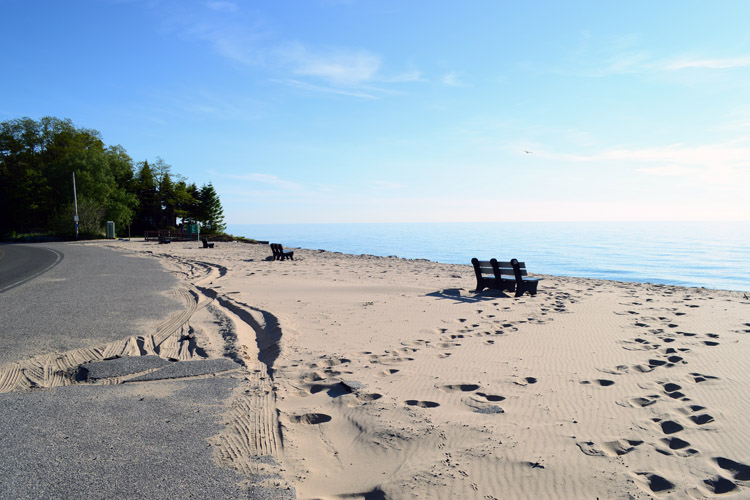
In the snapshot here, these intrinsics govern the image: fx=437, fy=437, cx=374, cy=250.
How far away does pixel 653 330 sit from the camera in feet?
22.6

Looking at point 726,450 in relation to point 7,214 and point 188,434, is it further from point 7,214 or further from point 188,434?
point 7,214

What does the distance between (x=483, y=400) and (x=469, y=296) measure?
6.75m

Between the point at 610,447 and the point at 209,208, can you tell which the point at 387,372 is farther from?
the point at 209,208

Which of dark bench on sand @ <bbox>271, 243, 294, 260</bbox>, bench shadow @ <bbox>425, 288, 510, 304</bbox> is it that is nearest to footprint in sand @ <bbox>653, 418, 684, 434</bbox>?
bench shadow @ <bbox>425, 288, 510, 304</bbox>

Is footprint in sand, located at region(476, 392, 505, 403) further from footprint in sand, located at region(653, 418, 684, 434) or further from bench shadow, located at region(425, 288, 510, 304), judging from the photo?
bench shadow, located at region(425, 288, 510, 304)

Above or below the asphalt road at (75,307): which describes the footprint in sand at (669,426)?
below

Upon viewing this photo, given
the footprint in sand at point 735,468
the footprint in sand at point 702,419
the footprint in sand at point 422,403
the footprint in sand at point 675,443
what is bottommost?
the footprint in sand at point 422,403

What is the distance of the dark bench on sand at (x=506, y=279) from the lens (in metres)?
10.7

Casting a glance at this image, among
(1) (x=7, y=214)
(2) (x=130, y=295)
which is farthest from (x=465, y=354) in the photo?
(1) (x=7, y=214)

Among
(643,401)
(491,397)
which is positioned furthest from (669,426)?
(491,397)

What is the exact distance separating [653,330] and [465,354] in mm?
3457

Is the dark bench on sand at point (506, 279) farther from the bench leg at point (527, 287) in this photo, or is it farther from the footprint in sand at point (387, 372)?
the footprint in sand at point (387, 372)

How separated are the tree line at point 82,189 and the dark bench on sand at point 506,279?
156 ft

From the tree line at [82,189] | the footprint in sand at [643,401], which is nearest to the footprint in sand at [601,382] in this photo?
the footprint in sand at [643,401]
